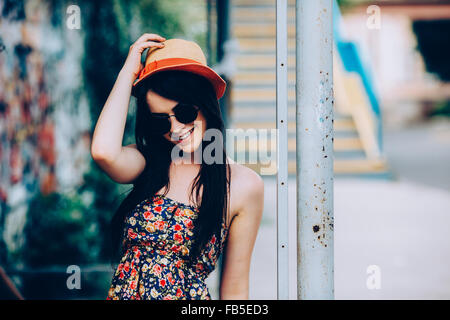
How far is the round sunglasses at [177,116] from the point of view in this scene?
6.59 feet

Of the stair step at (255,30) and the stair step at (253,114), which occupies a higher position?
the stair step at (255,30)

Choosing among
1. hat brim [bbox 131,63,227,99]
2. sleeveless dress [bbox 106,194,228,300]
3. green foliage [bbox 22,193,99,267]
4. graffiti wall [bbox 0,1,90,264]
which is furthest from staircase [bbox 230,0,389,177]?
sleeveless dress [bbox 106,194,228,300]

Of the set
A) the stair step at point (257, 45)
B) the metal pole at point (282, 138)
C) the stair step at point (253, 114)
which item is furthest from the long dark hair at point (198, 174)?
the stair step at point (257, 45)

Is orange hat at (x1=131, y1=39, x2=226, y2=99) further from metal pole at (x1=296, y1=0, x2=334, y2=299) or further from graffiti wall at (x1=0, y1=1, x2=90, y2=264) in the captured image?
graffiti wall at (x1=0, y1=1, x2=90, y2=264)

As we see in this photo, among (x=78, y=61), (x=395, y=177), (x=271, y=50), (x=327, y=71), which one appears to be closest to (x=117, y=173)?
(x=327, y=71)

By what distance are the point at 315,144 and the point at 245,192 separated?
11.3 inches

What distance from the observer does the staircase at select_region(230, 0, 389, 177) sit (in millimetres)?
9477

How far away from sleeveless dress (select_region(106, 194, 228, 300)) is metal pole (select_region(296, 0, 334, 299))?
336 mm

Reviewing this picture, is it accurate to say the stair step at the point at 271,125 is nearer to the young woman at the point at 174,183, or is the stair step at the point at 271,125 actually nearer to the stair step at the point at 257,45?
the stair step at the point at 257,45

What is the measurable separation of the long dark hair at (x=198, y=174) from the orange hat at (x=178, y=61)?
0.09ft

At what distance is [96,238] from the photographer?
4.59m

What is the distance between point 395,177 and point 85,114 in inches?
237

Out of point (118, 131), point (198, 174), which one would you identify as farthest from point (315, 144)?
point (118, 131)

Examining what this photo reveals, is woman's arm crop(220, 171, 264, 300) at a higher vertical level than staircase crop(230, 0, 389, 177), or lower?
lower
